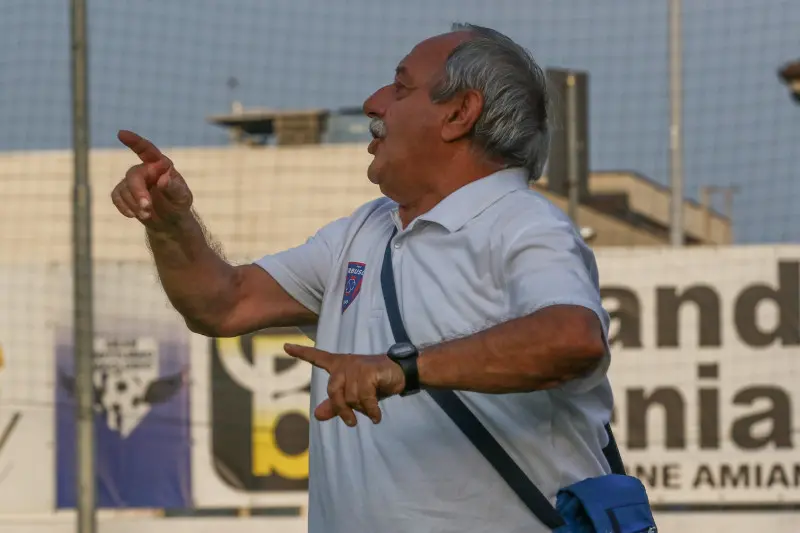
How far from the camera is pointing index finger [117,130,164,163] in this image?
284 cm

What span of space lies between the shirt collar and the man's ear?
96mm

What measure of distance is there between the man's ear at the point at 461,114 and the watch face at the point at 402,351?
61cm

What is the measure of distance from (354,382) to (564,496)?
0.60 metres

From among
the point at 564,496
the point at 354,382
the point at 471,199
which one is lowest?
the point at 564,496

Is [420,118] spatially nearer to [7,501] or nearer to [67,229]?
[7,501]

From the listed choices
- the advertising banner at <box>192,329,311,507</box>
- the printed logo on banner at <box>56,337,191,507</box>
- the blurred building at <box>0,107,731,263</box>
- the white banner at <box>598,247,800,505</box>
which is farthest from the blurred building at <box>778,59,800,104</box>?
the printed logo on banner at <box>56,337,191,507</box>

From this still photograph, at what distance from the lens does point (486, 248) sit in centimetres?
274

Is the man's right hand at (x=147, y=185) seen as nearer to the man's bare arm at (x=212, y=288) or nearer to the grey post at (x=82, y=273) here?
the man's bare arm at (x=212, y=288)

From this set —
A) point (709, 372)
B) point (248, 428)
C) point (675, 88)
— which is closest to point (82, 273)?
point (248, 428)

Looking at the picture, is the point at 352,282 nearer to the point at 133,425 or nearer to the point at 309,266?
the point at 309,266

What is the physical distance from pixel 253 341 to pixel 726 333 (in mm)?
2586

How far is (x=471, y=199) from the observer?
285 centimetres

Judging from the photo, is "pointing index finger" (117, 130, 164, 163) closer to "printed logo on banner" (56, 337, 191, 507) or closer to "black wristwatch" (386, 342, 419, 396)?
"black wristwatch" (386, 342, 419, 396)

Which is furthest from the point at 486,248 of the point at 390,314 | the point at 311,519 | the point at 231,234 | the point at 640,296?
the point at 231,234
